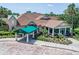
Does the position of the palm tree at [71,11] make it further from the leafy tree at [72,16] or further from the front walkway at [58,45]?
the front walkway at [58,45]

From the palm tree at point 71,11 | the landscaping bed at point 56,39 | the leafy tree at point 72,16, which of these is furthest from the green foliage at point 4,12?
the palm tree at point 71,11

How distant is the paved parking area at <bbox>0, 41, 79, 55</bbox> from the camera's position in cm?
819

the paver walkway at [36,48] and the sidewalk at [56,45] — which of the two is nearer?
the paver walkway at [36,48]

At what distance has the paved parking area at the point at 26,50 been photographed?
819 cm

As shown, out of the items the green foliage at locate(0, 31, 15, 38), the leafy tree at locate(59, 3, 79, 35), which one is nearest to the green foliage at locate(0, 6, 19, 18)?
the green foliage at locate(0, 31, 15, 38)

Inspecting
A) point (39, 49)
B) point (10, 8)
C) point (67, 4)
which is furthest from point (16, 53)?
point (67, 4)

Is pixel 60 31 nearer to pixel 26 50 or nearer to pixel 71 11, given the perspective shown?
pixel 71 11

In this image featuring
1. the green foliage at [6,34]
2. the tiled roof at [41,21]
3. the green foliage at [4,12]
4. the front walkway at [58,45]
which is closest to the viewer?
the green foliage at [4,12]

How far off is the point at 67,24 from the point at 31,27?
1.15 m

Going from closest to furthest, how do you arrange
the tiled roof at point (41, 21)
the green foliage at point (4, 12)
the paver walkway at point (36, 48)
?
the green foliage at point (4, 12) → the paver walkway at point (36, 48) → the tiled roof at point (41, 21)

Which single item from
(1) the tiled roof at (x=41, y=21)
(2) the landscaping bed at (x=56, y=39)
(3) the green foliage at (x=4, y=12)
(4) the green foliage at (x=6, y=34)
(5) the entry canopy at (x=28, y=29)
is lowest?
(2) the landscaping bed at (x=56, y=39)

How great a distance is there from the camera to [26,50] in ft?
27.3

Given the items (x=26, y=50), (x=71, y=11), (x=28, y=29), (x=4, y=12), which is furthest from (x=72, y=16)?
(x=4, y=12)

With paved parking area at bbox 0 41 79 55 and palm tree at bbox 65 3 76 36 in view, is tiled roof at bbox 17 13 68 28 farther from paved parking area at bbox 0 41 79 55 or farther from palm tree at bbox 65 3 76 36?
paved parking area at bbox 0 41 79 55
